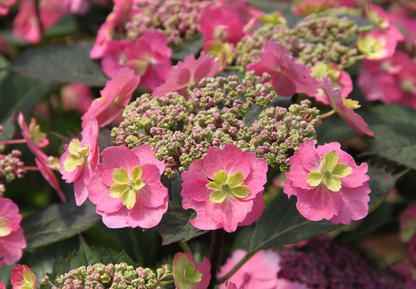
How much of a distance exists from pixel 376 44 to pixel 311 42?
6.2 inches

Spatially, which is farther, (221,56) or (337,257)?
(337,257)

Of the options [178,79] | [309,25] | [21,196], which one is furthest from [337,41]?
[21,196]

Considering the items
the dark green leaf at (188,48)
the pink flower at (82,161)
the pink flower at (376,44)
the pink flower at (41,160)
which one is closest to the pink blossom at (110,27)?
the dark green leaf at (188,48)

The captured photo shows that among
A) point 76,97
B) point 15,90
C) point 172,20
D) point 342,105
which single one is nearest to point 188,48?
point 172,20

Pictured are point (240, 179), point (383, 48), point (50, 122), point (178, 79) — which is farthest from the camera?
point (50, 122)

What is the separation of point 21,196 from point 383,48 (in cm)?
111

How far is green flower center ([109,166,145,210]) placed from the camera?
56cm

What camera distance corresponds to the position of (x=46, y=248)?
0.88 metres

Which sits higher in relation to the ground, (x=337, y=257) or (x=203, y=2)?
(x=203, y=2)

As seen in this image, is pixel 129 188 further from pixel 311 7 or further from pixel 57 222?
pixel 311 7

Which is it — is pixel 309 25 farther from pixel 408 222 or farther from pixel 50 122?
pixel 50 122

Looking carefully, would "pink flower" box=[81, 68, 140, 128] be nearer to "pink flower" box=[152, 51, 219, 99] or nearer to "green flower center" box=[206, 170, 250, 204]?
"pink flower" box=[152, 51, 219, 99]

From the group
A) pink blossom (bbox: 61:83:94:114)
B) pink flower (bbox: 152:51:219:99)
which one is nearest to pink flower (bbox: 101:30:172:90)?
pink flower (bbox: 152:51:219:99)

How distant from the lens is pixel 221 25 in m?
0.92
